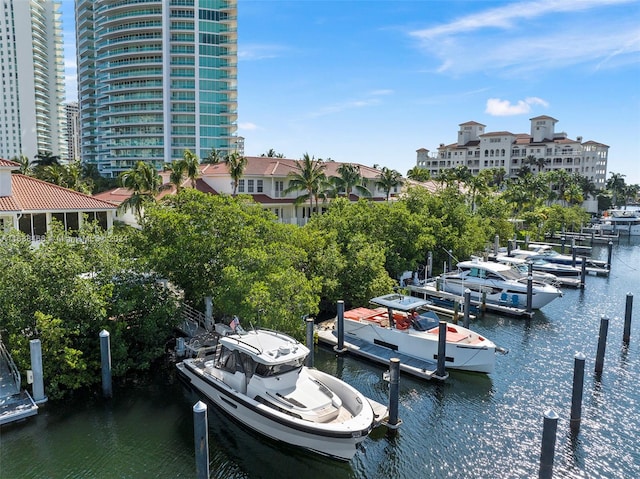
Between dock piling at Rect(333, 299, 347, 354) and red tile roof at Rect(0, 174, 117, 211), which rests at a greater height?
red tile roof at Rect(0, 174, 117, 211)

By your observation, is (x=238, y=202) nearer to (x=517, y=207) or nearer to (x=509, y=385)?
(x=509, y=385)

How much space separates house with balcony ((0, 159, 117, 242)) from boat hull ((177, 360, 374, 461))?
16.1 metres

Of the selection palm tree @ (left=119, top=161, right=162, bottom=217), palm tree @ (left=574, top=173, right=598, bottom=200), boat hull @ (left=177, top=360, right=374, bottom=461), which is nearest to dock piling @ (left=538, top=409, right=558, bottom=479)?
boat hull @ (left=177, top=360, right=374, bottom=461)

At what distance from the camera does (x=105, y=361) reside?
718 inches

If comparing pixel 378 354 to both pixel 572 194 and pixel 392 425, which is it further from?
pixel 572 194

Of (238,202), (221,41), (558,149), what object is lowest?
(238,202)

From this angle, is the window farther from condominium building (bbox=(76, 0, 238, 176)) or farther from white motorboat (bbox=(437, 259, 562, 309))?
condominium building (bbox=(76, 0, 238, 176))

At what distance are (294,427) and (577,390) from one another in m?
10.6

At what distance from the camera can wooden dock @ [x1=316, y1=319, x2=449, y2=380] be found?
21250 millimetres

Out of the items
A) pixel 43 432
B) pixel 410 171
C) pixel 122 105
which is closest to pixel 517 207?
pixel 410 171

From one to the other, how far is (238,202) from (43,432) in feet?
46.0

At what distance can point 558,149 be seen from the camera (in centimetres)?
12362

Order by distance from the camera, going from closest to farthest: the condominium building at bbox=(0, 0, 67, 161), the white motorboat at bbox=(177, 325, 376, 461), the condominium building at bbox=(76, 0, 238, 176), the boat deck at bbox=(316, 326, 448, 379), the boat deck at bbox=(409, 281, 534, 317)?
the white motorboat at bbox=(177, 325, 376, 461) → the boat deck at bbox=(316, 326, 448, 379) → the boat deck at bbox=(409, 281, 534, 317) → the condominium building at bbox=(76, 0, 238, 176) → the condominium building at bbox=(0, 0, 67, 161)

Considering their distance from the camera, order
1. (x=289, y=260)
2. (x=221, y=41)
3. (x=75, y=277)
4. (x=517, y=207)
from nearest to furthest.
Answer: (x=75, y=277) → (x=289, y=260) → (x=517, y=207) → (x=221, y=41)
